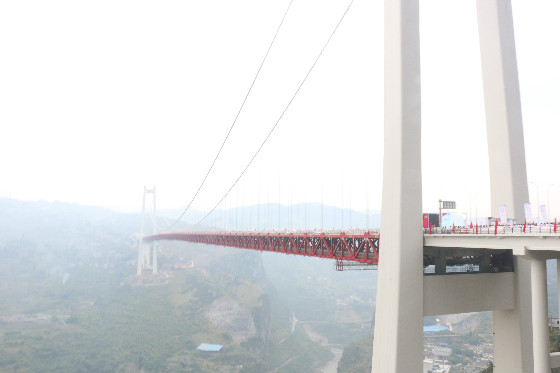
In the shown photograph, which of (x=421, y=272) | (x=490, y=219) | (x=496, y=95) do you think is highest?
(x=496, y=95)

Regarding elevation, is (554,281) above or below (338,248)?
below

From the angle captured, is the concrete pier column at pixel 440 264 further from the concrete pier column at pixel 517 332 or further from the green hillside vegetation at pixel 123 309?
the green hillside vegetation at pixel 123 309

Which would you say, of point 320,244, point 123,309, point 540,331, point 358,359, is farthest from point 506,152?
point 123,309

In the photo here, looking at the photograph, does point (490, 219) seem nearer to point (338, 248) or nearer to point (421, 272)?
point (421, 272)

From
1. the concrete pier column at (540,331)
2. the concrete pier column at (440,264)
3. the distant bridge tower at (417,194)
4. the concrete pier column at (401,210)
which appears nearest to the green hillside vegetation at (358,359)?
the distant bridge tower at (417,194)

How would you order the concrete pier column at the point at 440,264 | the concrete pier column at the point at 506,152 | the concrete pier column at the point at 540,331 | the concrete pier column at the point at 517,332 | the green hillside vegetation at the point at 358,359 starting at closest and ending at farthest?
the concrete pier column at the point at 540,331, the concrete pier column at the point at 440,264, the concrete pier column at the point at 517,332, the concrete pier column at the point at 506,152, the green hillside vegetation at the point at 358,359

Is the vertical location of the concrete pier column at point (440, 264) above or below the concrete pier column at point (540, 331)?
above

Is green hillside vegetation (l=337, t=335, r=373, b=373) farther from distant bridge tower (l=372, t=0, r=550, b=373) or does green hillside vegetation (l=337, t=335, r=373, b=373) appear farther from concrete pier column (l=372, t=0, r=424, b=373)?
concrete pier column (l=372, t=0, r=424, b=373)

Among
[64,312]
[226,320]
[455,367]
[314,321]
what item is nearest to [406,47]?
[455,367]
